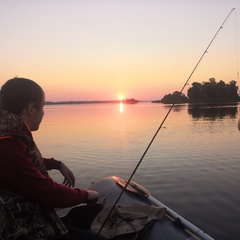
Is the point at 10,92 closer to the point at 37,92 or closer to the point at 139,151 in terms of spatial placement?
the point at 37,92

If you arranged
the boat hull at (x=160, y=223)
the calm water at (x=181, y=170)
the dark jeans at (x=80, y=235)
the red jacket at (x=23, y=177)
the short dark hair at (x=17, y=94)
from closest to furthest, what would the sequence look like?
the red jacket at (x=23, y=177) < the short dark hair at (x=17, y=94) < the dark jeans at (x=80, y=235) < the boat hull at (x=160, y=223) < the calm water at (x=181, y=170)

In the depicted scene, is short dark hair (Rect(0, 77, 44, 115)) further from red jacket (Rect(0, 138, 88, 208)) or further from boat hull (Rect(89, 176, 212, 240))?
boat hull (Rect(89, 176, 212, 240))

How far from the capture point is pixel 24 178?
2.24 meters

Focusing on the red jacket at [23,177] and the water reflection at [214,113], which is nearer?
the red jacket at [23,177]

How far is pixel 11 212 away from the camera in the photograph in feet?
7.29

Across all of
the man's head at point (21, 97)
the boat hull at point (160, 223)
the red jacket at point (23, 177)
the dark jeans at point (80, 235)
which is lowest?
the boat hull at point (160, 223)

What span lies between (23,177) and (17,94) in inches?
26.1

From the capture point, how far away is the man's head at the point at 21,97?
2.40 meters

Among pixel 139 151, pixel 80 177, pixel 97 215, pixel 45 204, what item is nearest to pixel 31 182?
pixel 45 204

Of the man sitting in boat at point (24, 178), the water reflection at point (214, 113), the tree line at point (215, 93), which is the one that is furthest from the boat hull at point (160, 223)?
the tree line at point (215, 93)

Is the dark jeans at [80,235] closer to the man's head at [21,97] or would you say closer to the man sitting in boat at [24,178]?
the man sitting in boat at [24,178]

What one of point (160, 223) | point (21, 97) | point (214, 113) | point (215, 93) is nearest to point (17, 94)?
point (21, 97)

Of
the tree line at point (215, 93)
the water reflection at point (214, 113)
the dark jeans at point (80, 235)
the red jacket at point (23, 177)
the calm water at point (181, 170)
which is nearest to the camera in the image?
the red jacket at point (23, 177)

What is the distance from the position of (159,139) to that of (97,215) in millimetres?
16041
